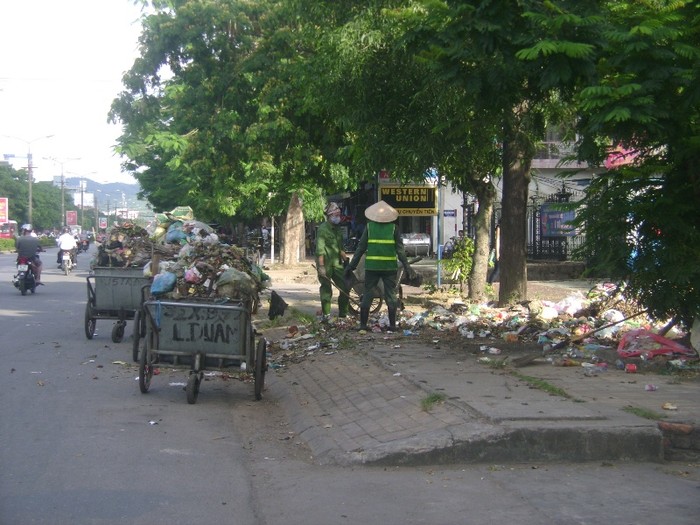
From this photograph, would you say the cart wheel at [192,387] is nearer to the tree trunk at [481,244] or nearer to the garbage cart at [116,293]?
the garbage cart at [116,293]

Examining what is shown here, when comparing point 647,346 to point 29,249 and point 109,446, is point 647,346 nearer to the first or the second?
point 109,446

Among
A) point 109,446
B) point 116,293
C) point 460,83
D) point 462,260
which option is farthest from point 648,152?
point 462,260

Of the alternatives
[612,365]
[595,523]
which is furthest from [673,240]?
[595,523]

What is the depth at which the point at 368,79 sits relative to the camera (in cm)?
1241

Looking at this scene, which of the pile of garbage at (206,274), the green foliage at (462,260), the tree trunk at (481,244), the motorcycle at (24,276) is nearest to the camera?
the pile of garbage at (206,274)

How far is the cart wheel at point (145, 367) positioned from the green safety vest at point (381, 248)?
392cm

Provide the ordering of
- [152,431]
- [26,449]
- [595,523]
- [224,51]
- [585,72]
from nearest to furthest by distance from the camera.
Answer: [595,523] → [26,449] → [152,431] → [585,72] → [224,51]

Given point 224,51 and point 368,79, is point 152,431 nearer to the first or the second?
point 368,79

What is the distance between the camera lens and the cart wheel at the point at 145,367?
8.84 meters

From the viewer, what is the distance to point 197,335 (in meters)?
8.70

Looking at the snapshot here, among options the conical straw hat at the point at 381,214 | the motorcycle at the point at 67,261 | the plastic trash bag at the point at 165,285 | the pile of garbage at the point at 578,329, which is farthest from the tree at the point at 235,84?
the motorcycle at the point at 67,261

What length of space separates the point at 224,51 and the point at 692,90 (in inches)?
498

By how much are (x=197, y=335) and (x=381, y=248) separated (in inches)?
156

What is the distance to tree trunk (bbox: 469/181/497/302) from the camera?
55.7 ft
